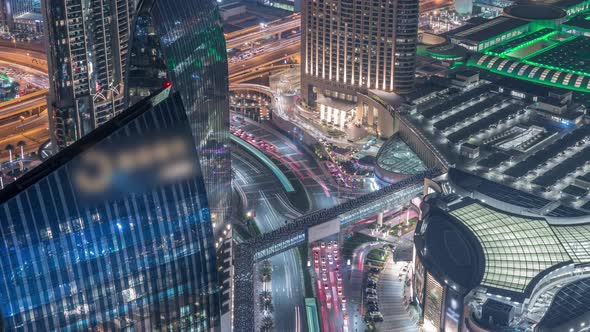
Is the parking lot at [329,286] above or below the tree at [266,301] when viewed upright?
below

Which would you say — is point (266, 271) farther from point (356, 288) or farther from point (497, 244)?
point (497, 244)

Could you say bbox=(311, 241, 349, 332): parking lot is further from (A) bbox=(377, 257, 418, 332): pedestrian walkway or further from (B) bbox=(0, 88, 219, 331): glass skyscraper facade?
(B) bbox=(0, 88, 219, 331): glass skyscraper facade

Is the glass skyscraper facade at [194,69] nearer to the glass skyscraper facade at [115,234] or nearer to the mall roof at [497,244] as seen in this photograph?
the glass skyscraper facade at [115,234]

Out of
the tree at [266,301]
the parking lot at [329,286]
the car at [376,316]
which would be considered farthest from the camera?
the tree at [266,301]

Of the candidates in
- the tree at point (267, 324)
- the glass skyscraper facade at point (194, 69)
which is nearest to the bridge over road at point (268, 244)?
the tree at point (267, 324)

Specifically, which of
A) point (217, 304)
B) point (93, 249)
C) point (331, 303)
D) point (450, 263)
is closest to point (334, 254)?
point (331, 303)

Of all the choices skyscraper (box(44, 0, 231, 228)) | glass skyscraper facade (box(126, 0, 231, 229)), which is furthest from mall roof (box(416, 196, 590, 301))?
skyscraper (box(44, 0, 231, 228))

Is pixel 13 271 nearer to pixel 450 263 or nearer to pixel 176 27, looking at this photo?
pixel 176 27
